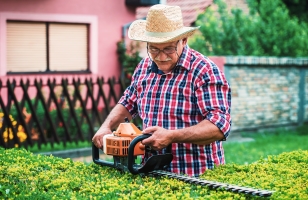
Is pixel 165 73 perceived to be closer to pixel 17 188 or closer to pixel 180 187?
pixel 180 187

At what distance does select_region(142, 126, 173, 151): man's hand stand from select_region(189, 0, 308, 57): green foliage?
12.3 meters

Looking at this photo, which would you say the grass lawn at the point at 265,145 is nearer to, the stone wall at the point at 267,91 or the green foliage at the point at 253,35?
the stone wall at the point at 267,91

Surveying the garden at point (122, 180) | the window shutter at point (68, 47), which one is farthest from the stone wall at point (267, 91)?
the garden at point (122, 180)

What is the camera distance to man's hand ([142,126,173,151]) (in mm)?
3500

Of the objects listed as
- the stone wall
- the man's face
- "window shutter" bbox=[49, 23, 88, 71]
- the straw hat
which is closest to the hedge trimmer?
the man's face

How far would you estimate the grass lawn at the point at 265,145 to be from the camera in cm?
1054

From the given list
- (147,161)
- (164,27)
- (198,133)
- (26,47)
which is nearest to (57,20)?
(26,47)

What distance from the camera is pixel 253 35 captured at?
15828 mm

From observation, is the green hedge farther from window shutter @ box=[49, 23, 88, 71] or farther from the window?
window shutter @ box=[49, 23, 88, 71]

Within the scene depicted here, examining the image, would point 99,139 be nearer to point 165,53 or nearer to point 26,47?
point 165,53

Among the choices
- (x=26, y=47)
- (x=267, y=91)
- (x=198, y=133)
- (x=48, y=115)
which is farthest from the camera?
(x=267, y=91)

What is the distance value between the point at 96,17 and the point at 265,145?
5.29 m

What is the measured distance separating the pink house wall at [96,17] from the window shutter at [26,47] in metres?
0.26

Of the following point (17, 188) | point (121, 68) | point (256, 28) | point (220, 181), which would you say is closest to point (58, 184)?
point (17, 188)
